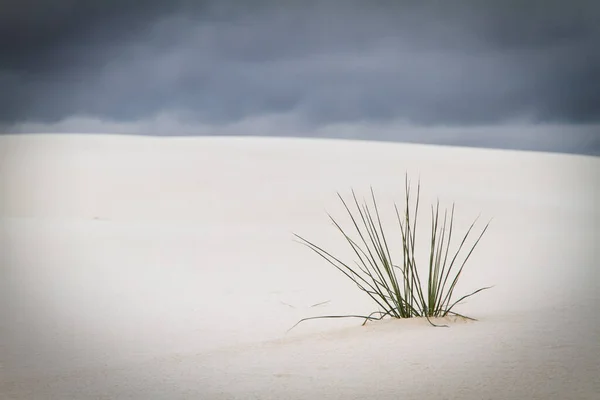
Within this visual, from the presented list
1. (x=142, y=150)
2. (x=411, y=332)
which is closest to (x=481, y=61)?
(x=411, y=332)

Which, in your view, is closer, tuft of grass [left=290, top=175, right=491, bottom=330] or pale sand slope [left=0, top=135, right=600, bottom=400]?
pale sand slope [left=0, top=135, right=600, bottom=400]

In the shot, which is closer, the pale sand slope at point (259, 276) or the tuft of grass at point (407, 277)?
the pale sand slope at point (259, 276)

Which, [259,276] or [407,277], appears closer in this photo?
[407,277]

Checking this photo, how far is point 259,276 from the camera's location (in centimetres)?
309

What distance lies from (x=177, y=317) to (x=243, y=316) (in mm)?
211

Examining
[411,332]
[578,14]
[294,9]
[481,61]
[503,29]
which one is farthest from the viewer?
[481,61]

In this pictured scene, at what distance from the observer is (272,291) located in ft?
9.41

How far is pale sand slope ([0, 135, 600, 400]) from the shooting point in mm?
1712

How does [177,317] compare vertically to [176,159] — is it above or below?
below

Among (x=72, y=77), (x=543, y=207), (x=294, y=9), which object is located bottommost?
(x=543, y=207)

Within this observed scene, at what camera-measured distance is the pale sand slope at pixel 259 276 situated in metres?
1.71

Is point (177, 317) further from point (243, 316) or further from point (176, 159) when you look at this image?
point (176, 159)

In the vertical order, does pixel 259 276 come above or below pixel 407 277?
above

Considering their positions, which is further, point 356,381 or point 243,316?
point 243,316
